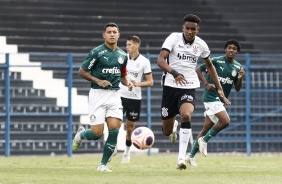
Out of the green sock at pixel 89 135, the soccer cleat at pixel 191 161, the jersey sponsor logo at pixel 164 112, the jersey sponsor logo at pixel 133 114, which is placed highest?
the jersey sponsor logo at pixel 164 112

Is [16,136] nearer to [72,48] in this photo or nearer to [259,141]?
[72,48]

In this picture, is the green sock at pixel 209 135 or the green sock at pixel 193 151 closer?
the green sock at pixel 193 151

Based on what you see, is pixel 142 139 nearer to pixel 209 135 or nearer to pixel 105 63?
pixel 209 135

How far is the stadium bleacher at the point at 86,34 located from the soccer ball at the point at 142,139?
724 centimetres

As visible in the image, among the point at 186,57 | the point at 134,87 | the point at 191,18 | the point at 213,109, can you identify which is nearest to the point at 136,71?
the point at 134,87

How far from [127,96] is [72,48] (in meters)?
9.40

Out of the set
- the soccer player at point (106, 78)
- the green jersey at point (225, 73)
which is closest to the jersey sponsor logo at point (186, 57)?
the soccer player at point (106, 78)

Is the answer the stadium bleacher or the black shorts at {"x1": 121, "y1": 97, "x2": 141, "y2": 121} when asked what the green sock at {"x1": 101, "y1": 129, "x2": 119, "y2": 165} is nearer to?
the black shorts at {"x1": 121, "y1": 97, "x2": 141, "y2": 121}

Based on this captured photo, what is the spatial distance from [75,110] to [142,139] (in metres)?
7.57

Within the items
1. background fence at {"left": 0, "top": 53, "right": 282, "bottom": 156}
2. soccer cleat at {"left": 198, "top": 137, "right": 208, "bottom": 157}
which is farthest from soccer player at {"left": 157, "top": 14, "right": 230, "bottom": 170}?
background fence at {"left": 0, "top": 53, "right": 282, "bottom": 156}

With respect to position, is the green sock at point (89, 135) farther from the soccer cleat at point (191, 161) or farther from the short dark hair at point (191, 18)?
the soccer cleat at point (191, 161)

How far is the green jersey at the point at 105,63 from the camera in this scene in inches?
543

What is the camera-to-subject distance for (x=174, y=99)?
49.2ft

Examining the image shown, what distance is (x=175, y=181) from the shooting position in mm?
11602
